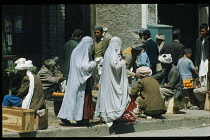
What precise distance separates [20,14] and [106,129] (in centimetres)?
619

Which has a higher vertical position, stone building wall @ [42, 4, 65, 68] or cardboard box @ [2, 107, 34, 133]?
stone building wall @ [42, 4, 65, 68]

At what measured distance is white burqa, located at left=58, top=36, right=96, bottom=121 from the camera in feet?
35.8

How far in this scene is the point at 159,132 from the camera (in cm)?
1152

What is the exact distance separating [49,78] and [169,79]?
3.09m

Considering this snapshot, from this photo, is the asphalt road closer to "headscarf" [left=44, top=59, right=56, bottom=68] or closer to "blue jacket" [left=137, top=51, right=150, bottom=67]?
"blue jacket" [left=137, top=51, right=150, bottom=67]

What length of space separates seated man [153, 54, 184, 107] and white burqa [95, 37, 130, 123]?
201cm

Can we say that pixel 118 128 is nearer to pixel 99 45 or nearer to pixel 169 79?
pixel 169 79

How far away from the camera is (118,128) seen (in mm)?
11281

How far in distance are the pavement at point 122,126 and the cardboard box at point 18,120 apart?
12 centimetres

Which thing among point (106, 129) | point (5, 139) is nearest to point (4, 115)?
point (5, 139)

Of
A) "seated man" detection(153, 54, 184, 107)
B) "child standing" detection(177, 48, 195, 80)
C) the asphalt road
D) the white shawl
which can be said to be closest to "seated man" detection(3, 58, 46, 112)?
the white shawl

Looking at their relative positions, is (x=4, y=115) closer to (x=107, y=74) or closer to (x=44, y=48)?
(x=107, y=74)

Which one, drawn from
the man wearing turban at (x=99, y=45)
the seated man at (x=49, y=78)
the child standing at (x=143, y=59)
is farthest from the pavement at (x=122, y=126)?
the man wearing turban at (x=99, y=45)

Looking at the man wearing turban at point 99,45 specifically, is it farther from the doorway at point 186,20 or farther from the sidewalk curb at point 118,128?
the doorway at point 186,20
